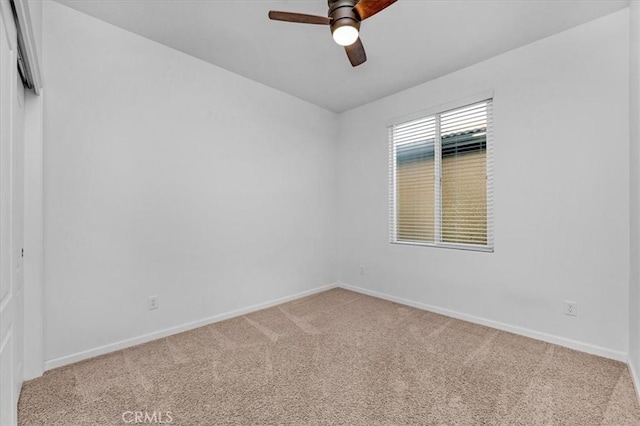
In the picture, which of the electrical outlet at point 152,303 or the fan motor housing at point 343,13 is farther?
the electrical outlet at point 152,303

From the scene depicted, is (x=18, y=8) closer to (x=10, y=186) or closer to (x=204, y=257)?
(x=10, y=186)

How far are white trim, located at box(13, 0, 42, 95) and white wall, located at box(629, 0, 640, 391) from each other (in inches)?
137

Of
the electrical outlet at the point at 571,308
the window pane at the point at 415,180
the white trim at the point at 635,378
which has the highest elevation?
the window pane at the point at 415,180

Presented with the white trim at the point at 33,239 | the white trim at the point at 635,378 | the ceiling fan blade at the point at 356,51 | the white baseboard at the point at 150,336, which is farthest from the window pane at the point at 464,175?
the white trim at the point at 33,239

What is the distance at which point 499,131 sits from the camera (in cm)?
290

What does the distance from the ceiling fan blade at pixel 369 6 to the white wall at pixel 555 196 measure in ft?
5.98

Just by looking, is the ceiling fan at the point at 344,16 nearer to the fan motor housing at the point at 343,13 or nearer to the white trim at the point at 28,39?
the fan motor housing at the point at 343,13

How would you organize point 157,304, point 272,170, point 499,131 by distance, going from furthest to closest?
point 272,170 < point 499,131 < point 157,304

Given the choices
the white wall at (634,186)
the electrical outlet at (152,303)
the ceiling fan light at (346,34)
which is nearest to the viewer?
the ceiling fan light at (346,34)

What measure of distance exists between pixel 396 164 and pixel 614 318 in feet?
8.13

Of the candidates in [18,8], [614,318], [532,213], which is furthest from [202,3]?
[614,318]

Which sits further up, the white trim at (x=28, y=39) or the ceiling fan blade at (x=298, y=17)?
the ceiling fan blade at (x=298, y=17)

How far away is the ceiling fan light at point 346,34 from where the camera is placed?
177 cm

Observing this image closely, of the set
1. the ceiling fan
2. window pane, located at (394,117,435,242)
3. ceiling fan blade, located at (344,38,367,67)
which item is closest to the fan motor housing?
the ceiling fan
